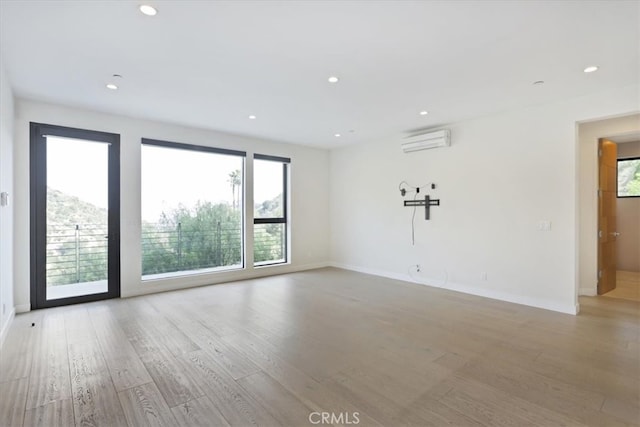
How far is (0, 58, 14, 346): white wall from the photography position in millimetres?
3182

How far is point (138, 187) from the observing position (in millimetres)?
5008

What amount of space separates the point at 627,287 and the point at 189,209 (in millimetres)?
7532

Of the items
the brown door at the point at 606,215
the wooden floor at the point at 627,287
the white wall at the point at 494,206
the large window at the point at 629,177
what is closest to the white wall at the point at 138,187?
the white wall at the point at 494,206

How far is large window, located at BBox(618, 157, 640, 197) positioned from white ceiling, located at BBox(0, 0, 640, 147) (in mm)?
3809

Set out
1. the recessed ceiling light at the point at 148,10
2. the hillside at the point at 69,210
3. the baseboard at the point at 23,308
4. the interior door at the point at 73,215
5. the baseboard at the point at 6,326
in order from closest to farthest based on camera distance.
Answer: the recessed ceiling light at the point at 148,10 → the baseboard at the point at 6,326 → the baseboard at the point at 23,308 → the interior door at the point at 73,215 → the hillside at the point at 69,210

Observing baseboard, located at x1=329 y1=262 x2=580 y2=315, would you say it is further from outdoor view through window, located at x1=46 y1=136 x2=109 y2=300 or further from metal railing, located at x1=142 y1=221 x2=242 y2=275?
outdoor view through window, located at x1=46 y1=136 x2=109 y2=300

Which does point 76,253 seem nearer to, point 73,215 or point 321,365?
point 73,215

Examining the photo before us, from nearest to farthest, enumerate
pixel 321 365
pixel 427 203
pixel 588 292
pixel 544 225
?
pixel 321 365 < pixel 544 225 < pixel 588 292 < pixel 427 203

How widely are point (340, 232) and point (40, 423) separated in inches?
230

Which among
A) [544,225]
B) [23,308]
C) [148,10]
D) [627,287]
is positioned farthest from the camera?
[627,287]

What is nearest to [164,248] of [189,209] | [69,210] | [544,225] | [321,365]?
[189,209]

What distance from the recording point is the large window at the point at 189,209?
524 cm

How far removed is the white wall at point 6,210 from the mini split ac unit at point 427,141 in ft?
17.4

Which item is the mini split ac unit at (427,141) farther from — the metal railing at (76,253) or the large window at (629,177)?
the metal railing at (76,253)
